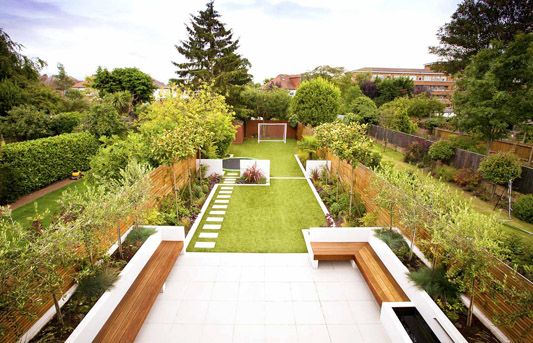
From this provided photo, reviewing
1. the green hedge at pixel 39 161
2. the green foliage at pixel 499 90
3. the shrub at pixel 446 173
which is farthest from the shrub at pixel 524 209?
the green hedge at pixel 39 161

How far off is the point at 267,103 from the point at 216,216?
747 inches

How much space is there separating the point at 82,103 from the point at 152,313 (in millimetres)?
26539

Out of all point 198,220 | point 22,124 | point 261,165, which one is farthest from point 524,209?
point 22,124

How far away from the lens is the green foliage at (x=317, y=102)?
20.8 m

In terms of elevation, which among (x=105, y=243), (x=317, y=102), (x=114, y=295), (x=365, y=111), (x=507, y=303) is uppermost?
(x=317, y=102)

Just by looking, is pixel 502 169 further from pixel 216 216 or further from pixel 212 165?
pixel 212 165

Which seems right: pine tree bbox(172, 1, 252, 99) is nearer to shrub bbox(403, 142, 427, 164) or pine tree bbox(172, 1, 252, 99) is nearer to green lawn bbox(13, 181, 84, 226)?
shrub bbox(403, 142, 427, 164)

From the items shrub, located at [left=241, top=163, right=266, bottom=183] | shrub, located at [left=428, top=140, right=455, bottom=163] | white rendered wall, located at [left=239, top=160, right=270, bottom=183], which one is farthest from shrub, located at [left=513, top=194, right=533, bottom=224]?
shrub, located at [left=241, top=163, right=266, bottom=183]

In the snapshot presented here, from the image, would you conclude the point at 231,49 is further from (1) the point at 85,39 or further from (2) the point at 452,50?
(2) the point at 452,50

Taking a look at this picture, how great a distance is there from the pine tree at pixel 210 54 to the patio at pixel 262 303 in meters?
20.9

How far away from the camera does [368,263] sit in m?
5.99

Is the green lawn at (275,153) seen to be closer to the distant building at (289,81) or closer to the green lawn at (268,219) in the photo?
the green lawn at (268,219)

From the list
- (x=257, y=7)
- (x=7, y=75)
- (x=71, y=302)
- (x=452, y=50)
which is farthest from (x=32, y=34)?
(x=452, y=50)

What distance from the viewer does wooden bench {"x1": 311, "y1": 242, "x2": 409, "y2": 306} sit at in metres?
5.05
